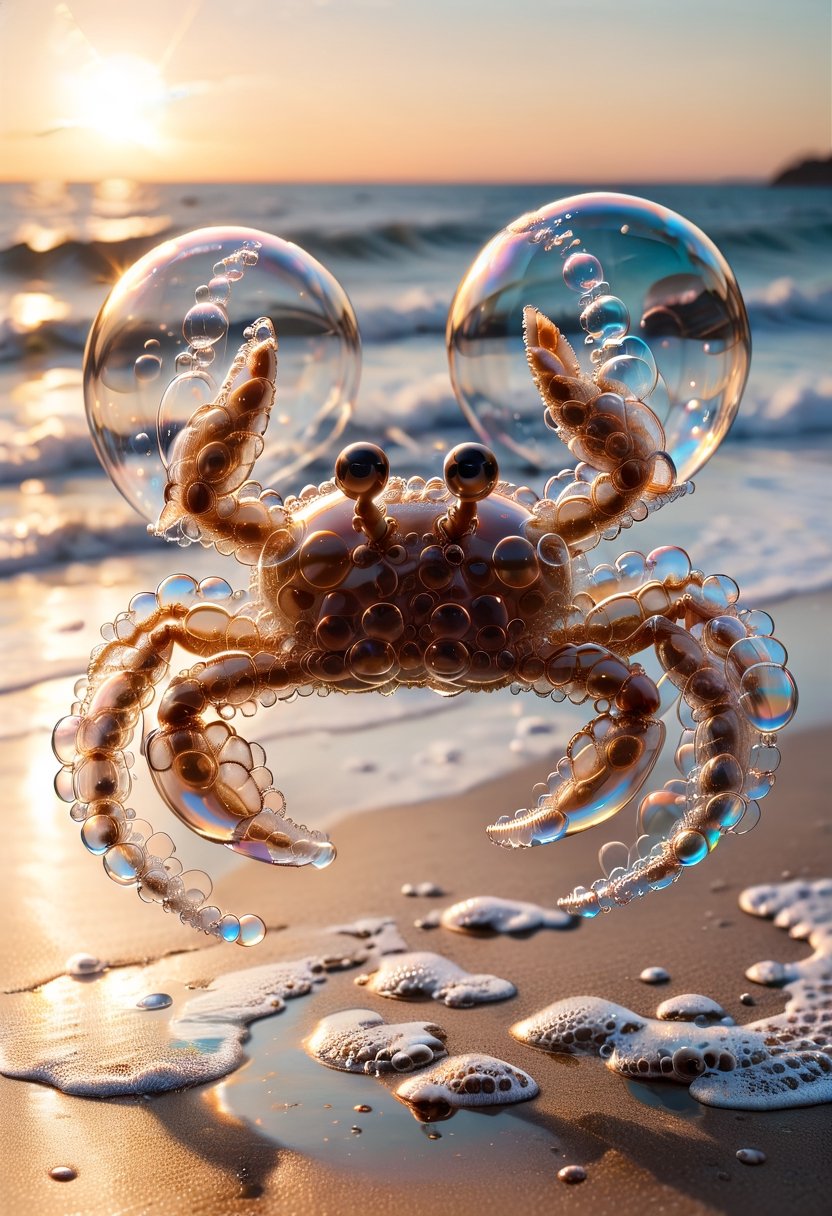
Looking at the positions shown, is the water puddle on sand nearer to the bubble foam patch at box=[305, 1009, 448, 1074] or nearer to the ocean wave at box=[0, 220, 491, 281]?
the bubble foam patch at box=[305, 1009, 448, 1074]

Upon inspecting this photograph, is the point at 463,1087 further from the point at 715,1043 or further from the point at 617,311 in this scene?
the point at 617,311

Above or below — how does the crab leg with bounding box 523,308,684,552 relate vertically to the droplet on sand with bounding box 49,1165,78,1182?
above

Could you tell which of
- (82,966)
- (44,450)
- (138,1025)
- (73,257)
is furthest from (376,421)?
(138,1025)

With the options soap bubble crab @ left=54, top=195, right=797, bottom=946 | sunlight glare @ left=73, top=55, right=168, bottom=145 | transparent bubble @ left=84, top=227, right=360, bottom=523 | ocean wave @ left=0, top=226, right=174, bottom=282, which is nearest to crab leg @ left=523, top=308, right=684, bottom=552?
soap bubble crab @ left=54, top=195, right=797, bottom=946

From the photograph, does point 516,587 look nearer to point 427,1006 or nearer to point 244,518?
point 244,518

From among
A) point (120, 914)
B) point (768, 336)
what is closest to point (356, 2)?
point (768, 336)

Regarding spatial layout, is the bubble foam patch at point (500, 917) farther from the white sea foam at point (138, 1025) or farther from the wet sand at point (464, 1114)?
the white sea foam at point (138, 1025)

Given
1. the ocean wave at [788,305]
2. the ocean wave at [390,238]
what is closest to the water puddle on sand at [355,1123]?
the ocean wave at [788,305]
